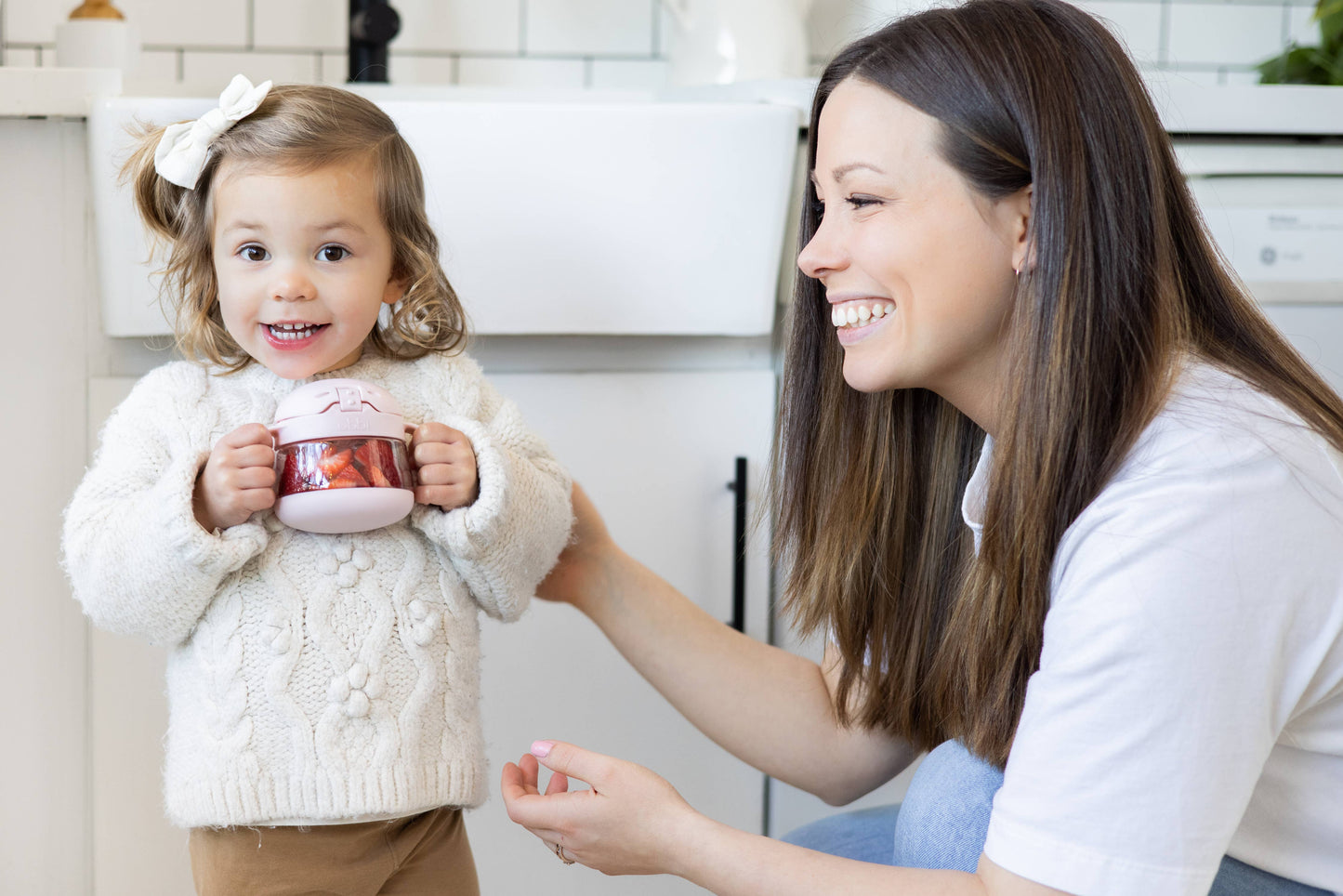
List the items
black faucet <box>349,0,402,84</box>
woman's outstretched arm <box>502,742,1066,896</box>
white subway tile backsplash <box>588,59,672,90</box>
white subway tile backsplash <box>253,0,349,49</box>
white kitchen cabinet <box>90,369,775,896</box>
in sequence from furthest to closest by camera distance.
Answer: white subway tile backsplash <box>588,59,672,90</box>
white subway tile backsplash <box>253,0,349,49</box>
black faucet <box>349,0,402,84</box>
white kitchen cabinet <box>90,369,775,896</box>
woman's outstretched arm <box>502,742,1066,896</box>

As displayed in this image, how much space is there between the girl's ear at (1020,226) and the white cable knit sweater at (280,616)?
1.21ft

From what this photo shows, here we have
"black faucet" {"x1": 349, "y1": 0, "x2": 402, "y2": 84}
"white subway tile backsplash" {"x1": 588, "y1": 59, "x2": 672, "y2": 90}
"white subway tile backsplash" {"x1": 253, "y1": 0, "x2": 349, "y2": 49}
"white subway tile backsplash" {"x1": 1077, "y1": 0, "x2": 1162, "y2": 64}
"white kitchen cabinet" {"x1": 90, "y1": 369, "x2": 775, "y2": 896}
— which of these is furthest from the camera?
"white subway tile backsplash" {"x1": 1077, "y1": 0, "x2": 1162, "y2": 64}

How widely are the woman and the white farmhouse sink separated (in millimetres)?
180

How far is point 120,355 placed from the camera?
3.59 ft

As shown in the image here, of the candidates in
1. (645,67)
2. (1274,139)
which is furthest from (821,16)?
(1274,139)

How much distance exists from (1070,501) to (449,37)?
1160 mm

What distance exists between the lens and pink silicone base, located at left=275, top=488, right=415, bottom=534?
0.79 m

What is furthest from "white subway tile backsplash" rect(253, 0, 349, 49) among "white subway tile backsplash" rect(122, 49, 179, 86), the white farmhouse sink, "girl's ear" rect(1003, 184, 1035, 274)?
"girl's ear" rect(1003, 184, 1035, 274)

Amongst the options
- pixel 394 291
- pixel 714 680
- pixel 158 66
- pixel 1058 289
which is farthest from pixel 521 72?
pixel 1058 289

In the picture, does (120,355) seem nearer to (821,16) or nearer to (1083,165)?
(1083,165)

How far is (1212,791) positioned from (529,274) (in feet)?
2.29

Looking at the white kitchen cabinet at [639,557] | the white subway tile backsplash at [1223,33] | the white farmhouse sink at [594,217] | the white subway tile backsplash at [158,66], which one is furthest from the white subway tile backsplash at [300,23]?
the white subway tile backsplash at [1223,33]

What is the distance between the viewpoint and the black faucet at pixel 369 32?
57.9 inches

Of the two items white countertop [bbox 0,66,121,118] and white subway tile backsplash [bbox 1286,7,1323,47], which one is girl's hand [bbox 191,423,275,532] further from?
white subway tile backsplash [bbox 1286,7,1323,47]
